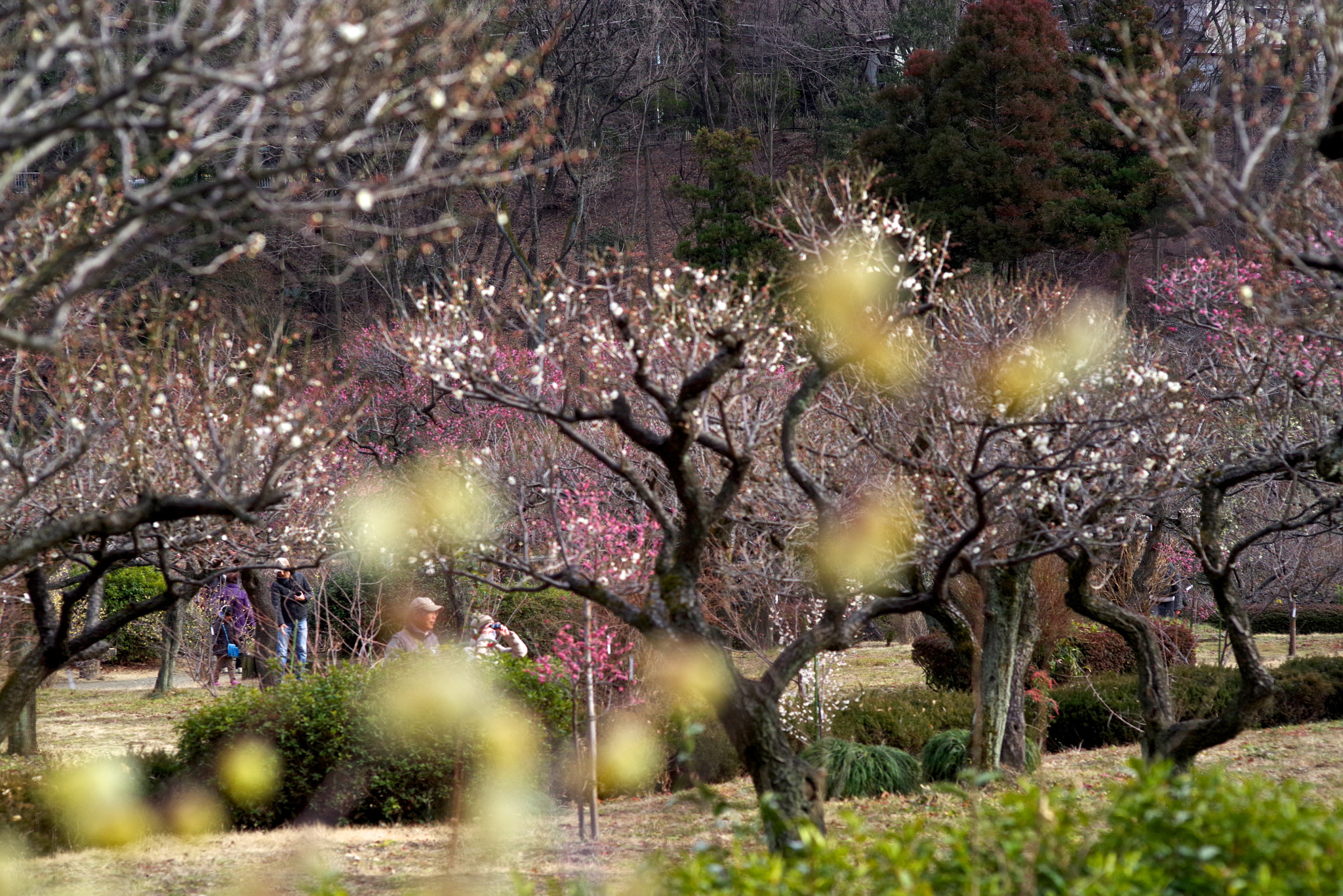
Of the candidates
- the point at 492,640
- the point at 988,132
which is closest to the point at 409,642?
the point at 492,640

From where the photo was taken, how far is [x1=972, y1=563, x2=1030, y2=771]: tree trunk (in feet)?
31.4

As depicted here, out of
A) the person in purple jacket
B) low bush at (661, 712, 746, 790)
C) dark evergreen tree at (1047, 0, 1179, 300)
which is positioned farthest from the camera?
dark evergreen tree at (1047, 0, 1179, 300)

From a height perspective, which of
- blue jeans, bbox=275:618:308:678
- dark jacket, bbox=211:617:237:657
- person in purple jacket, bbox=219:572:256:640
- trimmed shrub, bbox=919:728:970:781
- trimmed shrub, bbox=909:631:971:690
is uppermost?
person in purple jacket, bbox=219:572:256:640

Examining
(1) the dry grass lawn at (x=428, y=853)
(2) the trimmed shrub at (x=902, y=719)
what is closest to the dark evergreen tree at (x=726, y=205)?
(2) the trimmed shrub at (x=902, y=719)

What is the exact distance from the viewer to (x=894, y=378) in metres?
11.5

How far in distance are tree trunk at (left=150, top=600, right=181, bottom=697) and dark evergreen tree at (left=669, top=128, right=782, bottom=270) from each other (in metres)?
11.9

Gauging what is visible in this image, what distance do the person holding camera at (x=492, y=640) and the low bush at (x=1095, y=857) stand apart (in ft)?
18.9

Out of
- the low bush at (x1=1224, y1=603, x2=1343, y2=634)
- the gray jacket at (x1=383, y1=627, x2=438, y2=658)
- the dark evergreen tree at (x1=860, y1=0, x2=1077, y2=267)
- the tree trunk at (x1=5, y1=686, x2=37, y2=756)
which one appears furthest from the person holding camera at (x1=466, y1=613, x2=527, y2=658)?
the low bush at (x1=1224, y1=603, x2=1343, y2=634)

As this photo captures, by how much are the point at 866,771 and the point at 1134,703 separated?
172 inches

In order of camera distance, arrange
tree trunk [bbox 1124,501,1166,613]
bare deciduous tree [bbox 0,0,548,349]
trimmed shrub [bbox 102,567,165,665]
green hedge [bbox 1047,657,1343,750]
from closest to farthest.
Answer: bare deciduous tree [bbox 0,0,548,349] < green hedge [bbox 1047,657,1343,750] < tree trunk [bbox 1124,501,1166,613] < trimmed shrub [bbox 102,567,165,665]

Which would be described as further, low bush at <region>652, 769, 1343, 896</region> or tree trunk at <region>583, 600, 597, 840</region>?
tree trunk at <region>583, 600, 597, 840</region>

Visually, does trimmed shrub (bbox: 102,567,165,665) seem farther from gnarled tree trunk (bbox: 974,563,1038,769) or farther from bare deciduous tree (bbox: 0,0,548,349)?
bare deciduous tree (bbox: 0,0,548,349)

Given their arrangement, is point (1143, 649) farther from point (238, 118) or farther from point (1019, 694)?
point (238, 118)

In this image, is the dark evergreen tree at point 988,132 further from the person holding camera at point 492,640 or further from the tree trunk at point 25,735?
the tree trunk at point 25,735
